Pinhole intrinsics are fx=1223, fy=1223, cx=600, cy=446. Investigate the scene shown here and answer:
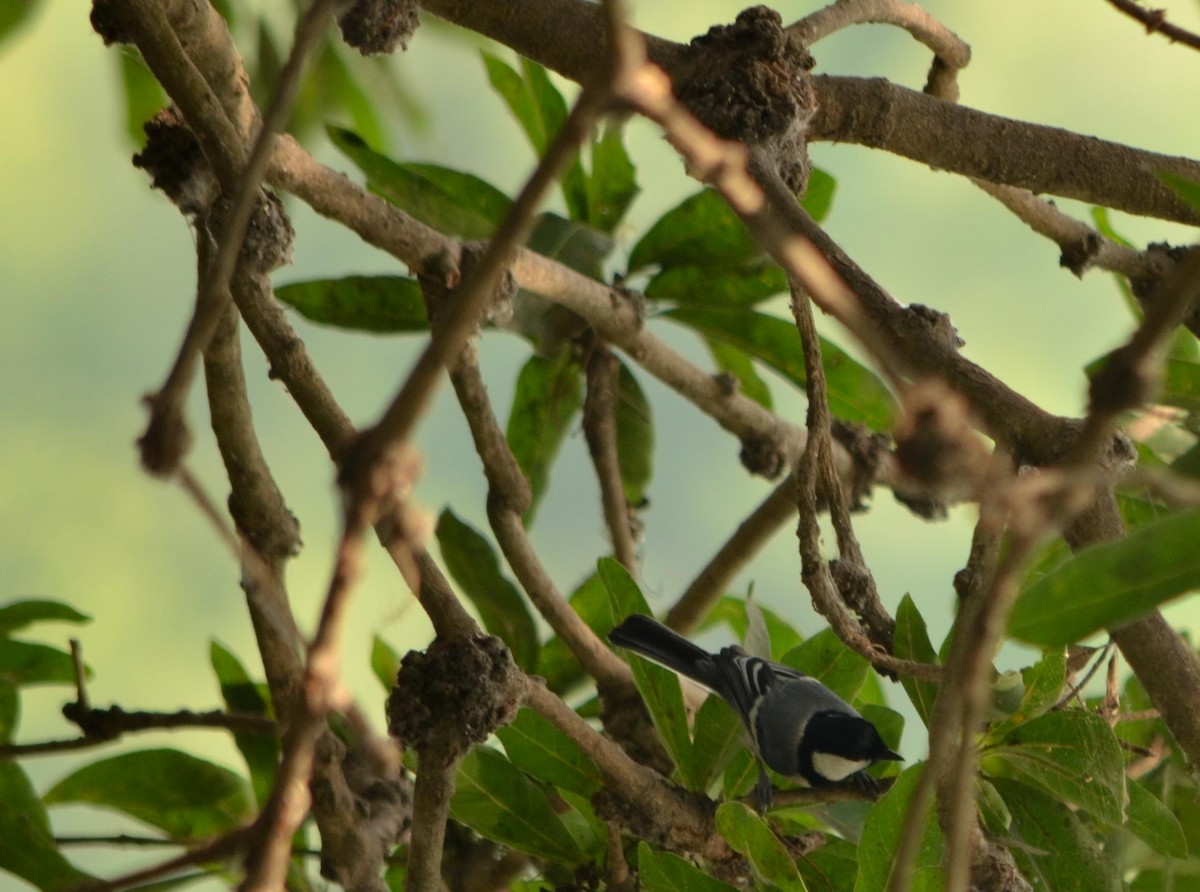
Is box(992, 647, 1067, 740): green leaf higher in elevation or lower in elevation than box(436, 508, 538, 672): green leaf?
lower

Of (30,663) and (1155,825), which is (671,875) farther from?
(30,663)

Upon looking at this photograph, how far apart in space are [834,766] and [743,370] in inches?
30.9

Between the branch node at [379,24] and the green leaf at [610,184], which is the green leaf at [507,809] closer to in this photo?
the branch node at [379,24]

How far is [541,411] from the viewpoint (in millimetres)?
1896

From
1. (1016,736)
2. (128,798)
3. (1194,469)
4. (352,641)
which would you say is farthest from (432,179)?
(1194,469)

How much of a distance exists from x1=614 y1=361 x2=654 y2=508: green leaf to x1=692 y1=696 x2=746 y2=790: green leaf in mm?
596

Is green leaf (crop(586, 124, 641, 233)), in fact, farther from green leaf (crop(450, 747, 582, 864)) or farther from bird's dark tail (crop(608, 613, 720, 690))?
green leaf (crop(450, 747, 582, 864))

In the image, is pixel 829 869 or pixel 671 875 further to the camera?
pixel 829 869

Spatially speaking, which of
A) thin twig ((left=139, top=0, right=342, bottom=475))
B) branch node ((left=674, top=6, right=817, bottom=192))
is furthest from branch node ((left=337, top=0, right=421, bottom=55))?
thin twig ((left=139, top=0, right=342, bottom=475))

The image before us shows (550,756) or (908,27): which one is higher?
(908,27)

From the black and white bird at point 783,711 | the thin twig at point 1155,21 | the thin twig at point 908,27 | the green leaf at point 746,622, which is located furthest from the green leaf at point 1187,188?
the green leaf at point 746,622

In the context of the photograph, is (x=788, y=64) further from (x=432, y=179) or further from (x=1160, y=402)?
(x=432, y=179)

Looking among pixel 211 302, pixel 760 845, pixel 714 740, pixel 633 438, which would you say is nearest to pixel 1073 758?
pixel 760 845

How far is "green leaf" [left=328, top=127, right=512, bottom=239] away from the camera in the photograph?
1.55m
